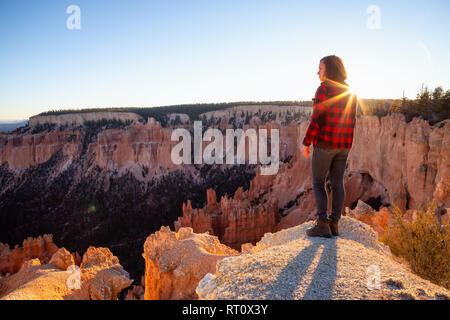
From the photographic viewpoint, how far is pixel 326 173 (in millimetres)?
3229

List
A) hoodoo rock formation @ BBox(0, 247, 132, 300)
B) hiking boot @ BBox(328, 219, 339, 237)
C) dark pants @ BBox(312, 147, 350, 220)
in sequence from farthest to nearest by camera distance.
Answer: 1. hoodoo rock formation @ BBox(0, 247, 132, 300)
2. hiking boot @ BBox(328, 219, 339, 237)
3. dark pants @ BBox(312, 147, 350, 220)

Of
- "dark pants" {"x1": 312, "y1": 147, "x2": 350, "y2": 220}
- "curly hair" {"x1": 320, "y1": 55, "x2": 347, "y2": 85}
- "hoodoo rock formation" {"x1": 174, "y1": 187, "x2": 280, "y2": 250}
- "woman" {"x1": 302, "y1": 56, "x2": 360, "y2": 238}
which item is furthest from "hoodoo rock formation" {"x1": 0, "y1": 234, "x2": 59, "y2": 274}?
"curly hair" {"x1": 320, "y1": 55, "x2": 347, "y2": 85}

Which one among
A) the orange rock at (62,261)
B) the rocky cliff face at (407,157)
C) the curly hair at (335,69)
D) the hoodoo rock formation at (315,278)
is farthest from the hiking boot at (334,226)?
the orange rock at (62,261)

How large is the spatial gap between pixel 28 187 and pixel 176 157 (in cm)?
2151

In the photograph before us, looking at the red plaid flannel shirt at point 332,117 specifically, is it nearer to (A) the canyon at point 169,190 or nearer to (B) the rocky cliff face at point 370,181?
(A) the canyon at point 169,190

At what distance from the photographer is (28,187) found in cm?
4222

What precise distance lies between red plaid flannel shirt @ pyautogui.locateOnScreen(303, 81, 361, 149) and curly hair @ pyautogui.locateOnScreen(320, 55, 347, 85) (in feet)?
0.28

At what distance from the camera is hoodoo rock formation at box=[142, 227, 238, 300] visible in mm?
5230

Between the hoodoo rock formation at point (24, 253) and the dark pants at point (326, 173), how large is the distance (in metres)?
14.7

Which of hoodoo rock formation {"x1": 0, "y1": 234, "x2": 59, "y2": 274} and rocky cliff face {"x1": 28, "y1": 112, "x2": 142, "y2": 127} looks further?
rocky cliff face {"x1": 28, "y1": 112, "x2": 142, "y2": 127}

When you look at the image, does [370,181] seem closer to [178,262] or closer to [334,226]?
[178,262]

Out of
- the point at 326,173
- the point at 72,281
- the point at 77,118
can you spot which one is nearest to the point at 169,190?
the point at 72,281

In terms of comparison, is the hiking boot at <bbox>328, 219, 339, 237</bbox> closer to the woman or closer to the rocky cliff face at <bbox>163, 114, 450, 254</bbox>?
the woman

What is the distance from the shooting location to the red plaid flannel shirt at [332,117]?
10.0 ft
